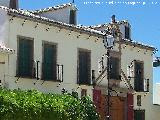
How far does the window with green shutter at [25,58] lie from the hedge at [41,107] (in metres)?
3.30

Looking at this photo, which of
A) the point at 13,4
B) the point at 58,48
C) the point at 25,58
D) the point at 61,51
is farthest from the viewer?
the point at 13,4

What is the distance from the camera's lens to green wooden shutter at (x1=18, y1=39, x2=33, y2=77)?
906 inches

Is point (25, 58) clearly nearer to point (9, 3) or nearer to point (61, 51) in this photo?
point (61, 51)

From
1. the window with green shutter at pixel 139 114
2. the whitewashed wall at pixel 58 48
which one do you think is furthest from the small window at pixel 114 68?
the window with green shutter at pixel 139 114

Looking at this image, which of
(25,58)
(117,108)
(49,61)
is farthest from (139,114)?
(25,58)

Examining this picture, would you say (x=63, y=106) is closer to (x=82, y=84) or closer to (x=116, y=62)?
(x=82, y=84)

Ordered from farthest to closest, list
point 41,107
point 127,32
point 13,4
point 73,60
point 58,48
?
point 127,32 → point 73,60 → point 13,4 → point 58,48 → point 41,107

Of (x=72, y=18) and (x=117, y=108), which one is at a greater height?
(x=72, y=18)

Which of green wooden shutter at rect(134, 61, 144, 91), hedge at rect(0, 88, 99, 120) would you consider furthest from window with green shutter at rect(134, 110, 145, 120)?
hedge at rect(0, 88, 99, 120)

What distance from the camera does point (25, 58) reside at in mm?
23344

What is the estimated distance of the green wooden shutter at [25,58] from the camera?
75.5 feet

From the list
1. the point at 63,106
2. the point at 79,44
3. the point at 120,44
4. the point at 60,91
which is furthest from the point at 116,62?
the point at 63,106

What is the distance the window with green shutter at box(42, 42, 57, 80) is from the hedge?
3.32 meters

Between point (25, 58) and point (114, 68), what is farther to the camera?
point (114, 68)
